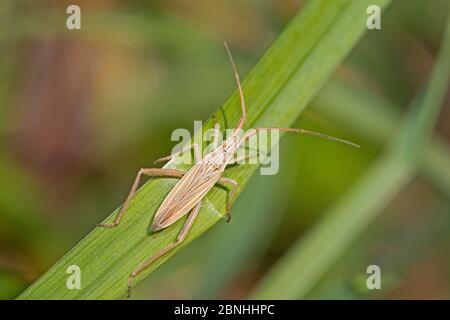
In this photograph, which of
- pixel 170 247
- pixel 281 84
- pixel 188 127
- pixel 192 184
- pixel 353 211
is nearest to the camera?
pixel 170 247

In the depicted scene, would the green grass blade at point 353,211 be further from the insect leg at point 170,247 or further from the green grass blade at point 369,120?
the insect leg at point 170,247

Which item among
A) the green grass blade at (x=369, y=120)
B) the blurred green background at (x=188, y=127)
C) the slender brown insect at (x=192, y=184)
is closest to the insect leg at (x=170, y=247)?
the slender brown insect at (x=192, y=184)

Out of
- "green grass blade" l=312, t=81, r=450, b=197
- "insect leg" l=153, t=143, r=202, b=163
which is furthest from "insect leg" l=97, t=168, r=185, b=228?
"green grass blade" l=312, t=81, r=450, b=197

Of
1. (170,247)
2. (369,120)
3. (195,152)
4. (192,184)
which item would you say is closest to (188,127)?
(195,152)

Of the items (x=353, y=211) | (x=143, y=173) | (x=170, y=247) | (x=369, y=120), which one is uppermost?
(x=369, y=120)

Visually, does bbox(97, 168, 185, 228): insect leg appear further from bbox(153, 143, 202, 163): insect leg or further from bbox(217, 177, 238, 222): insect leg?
bbox(217, 177, 238, 222): insect leg

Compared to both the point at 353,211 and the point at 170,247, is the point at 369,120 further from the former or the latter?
the point at 170,247
